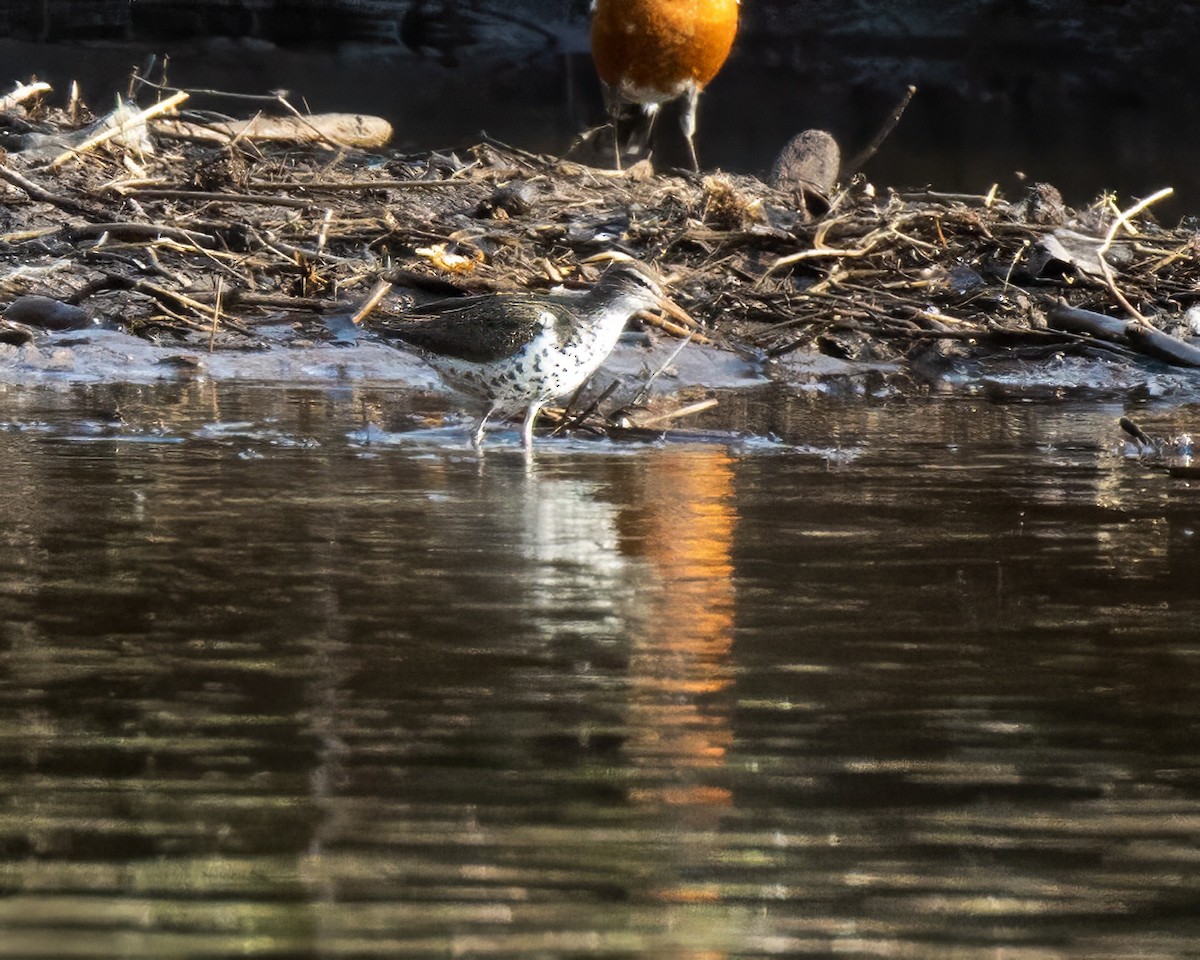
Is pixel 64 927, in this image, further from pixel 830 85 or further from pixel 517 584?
pixel 830 85

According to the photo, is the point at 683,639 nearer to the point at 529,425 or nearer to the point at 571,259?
the point at 529,425

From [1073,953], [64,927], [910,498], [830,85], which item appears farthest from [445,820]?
[830,85]

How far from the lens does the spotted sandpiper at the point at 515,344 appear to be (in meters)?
5.96

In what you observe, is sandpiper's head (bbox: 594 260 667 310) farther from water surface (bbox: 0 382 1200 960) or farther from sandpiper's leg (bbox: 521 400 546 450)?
water surface (bbox: 0 382 1200 960)

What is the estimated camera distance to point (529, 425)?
595 centimetres

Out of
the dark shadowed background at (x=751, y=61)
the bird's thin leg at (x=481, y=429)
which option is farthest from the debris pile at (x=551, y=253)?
the dark shadowed background at (x=751, y=61)

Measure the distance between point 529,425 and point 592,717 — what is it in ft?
10.9

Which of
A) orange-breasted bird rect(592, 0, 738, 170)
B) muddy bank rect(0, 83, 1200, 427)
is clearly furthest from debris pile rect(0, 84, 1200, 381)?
orange-breasted bird rect(592, 0, 738, 170)

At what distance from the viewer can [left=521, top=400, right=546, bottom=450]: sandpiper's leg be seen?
592 cm

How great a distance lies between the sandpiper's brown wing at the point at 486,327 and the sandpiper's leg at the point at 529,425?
213 mm

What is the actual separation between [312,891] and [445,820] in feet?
0.90

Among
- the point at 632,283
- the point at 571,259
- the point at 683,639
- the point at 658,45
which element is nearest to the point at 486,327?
the point at 632,283

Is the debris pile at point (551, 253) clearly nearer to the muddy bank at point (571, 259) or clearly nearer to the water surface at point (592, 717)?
the muddy bank at point (571, 259)

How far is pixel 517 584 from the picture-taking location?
3641 millimetres
